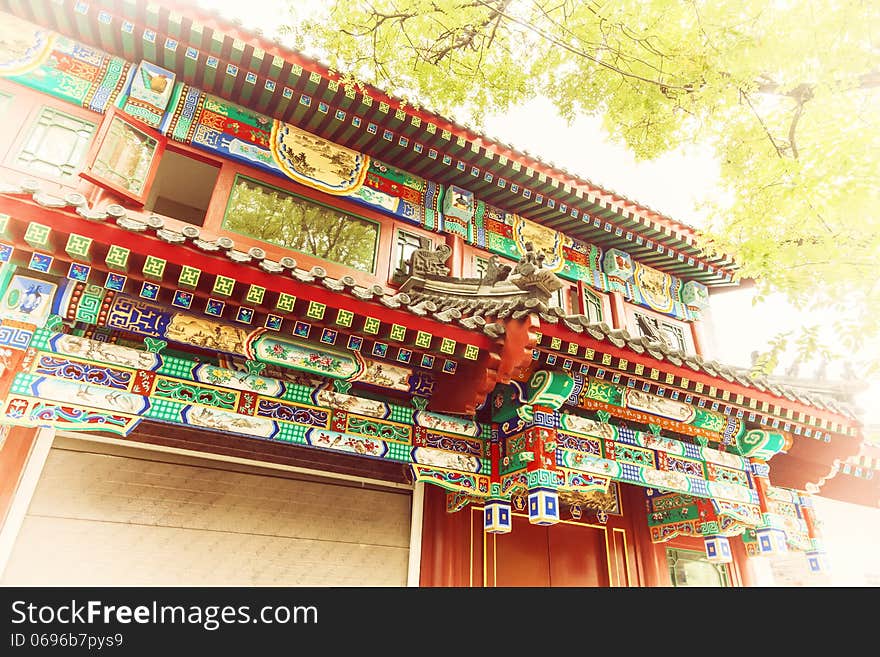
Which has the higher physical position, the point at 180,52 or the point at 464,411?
the point at 180,52

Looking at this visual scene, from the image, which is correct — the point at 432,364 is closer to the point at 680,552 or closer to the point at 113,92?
the point at 113,92

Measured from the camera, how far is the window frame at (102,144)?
14.1ft

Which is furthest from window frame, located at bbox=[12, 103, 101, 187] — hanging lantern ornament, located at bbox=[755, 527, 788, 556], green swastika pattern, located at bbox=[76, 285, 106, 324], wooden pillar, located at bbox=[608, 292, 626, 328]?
hanging lantern ornament, located at bbox=[755, 527, 788, 556]

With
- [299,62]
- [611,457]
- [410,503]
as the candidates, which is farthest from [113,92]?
[611,457]

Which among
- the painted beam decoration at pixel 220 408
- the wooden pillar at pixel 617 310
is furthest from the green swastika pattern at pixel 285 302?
the wooden pillar at pixel 617 310

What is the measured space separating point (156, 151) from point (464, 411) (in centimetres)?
373

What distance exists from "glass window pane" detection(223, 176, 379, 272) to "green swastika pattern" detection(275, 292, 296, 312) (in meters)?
2.21

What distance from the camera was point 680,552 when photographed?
6703 mm

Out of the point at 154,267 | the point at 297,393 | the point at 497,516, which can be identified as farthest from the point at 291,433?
the point at 497,516

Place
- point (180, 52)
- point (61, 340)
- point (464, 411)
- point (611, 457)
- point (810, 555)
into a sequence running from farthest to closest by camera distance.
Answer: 1. point (810, 555)
2. point (180, 52)
3. point (611, 457)
4. point (464, 411)
5. point (61, 340)

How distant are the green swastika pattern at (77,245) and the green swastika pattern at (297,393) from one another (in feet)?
5.38

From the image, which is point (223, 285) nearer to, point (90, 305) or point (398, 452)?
point (90, 305)

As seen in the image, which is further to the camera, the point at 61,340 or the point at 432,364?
the point at 432,364

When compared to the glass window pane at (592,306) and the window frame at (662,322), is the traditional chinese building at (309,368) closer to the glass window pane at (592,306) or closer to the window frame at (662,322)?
the glass window pane at (592,306)
